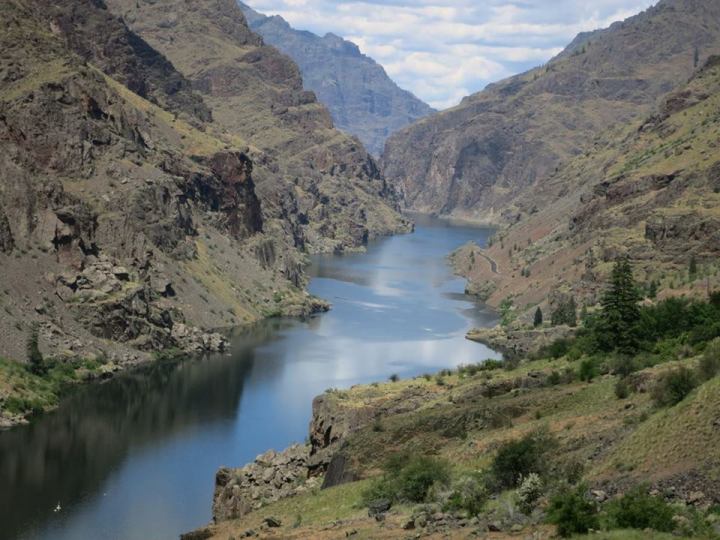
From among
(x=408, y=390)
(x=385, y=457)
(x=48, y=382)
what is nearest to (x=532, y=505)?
(x=385, y=457)

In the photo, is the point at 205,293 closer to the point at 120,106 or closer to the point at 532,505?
the point at 120,106

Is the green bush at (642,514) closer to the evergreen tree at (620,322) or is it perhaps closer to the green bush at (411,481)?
the green bush at (411,481)

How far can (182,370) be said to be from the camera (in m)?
133

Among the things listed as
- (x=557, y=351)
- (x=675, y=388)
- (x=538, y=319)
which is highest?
(x=675, y=388)

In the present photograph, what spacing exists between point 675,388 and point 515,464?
21.6 feet

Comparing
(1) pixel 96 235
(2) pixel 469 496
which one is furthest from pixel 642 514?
(1) pixel 96 235

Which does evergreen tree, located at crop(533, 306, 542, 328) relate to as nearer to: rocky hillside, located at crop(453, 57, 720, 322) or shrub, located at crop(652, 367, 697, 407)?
rocky hillside, located at crop(453, 57, 720, 322)

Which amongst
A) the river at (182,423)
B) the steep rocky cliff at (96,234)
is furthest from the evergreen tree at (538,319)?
the steep rocky cliff at (96,234)

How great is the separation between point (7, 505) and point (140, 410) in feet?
110

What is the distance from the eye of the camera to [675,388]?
45094mm

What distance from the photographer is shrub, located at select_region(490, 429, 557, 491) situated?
4434cm

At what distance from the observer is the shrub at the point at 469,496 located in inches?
1642

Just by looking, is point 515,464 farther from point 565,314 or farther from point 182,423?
point 565,314

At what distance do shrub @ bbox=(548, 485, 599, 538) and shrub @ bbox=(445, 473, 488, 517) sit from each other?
17.5ft
